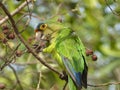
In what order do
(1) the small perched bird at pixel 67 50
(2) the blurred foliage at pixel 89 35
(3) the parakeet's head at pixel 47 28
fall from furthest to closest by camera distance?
(2) the blurred foliage at pixel 89 35 → (3) the parakeet's head at pixel 47 28 → (1) the small perched bird at pixel 67 50

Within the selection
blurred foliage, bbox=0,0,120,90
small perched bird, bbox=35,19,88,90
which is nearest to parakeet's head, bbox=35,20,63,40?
small perched bird, bbox=35,19,88,90

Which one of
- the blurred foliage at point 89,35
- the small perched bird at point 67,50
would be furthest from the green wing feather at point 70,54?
the blurred foliage at point 89,35

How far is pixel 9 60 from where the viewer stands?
300 cm

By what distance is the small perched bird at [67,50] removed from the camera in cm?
334

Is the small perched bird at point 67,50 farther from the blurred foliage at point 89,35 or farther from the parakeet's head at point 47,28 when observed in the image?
the blurred foliage at point 89,35

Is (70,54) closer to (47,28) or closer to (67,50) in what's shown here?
(67,50)

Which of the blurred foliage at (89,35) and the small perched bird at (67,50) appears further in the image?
the blurred foliage at (89,35)

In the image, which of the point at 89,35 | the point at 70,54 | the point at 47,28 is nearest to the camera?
the point at 70,54

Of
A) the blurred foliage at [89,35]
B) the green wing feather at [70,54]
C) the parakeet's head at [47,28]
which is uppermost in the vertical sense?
the parakeet's head at [47,28]

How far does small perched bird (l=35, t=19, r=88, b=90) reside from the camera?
3338mm

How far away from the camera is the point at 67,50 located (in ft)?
11.5

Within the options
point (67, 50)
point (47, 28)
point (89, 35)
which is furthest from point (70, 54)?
point (89, 35)

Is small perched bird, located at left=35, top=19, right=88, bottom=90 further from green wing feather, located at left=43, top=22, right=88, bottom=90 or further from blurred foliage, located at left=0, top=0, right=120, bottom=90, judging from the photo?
blurred foliage, located at left=0, top=0, right=120, bottom=90

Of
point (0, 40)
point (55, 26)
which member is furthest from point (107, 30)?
point (0, 40)
